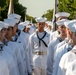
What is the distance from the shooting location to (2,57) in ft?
22.2

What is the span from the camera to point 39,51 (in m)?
11.2

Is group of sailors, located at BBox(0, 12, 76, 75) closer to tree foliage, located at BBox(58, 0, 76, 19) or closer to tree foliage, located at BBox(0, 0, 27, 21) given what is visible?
tree foliage, located at BBox(58, 0, 76, 19)

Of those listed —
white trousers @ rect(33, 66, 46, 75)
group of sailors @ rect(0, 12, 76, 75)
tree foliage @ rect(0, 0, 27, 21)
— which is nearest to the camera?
group of sailors @ rect(0, 12, 76, 75)

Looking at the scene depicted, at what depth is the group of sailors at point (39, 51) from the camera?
6.23 meters

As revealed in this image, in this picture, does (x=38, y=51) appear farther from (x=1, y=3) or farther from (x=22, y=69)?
(x=1, y=3)

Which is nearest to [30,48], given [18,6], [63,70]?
[63,70]

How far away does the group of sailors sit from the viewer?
20.5 ft

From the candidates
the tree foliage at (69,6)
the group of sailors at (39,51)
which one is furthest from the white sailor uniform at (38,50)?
the tree foliage at (69,6)

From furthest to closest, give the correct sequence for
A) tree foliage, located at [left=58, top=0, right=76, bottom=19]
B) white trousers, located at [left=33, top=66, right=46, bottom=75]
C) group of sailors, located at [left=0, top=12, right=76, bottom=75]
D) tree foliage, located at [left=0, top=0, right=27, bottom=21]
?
tree foliage, located at [left=0, top=0, right=27, bottom=21] < tree foliage, located at [left=58, top=0, right=76, bottom=19] < white trousers, located at [left=33, top=66, right=46, bottom=75] < group of sailors, located at [left=0, top=12, right=76, bottom=75]

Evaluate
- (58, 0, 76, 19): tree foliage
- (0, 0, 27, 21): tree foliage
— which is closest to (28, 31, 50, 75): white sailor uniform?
(58, 0, 76, 19): tree foliage

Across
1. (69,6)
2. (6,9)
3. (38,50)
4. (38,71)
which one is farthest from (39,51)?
(6,9)

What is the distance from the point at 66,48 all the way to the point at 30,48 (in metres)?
4.03

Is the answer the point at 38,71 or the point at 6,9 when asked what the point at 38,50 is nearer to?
the point at 38,71

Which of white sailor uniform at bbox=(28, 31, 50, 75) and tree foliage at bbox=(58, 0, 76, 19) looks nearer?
white sailor uniform at bbox=(28, 31, 50, 75)
